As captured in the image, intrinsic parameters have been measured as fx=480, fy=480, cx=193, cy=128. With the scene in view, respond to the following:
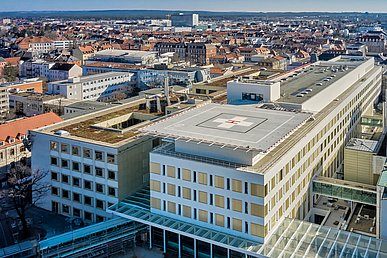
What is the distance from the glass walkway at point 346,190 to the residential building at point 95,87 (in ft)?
151

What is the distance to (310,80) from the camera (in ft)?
156

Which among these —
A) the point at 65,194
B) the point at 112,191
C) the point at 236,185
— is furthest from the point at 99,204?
the point at 236,185

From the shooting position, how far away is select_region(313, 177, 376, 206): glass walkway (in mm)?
31145

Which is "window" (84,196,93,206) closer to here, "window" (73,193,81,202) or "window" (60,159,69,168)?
"window" (73,193,81,202)

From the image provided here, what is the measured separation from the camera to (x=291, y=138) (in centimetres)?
3086

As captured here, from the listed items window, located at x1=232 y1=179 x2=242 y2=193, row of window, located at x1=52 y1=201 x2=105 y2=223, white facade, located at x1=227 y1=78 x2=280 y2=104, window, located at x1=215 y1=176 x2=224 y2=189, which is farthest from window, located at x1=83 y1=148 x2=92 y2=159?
white facade, located at x1=227 y1=78 x2=280 y2=104

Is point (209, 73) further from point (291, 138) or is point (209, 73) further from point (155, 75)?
point (291, 138)

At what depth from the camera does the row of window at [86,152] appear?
106ft

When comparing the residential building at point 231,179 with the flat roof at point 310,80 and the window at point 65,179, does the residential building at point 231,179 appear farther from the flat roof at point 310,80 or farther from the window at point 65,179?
Result: the window at point 65,179

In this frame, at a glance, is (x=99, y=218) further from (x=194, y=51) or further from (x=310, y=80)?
(x=194, y=51)

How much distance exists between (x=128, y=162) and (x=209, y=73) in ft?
152

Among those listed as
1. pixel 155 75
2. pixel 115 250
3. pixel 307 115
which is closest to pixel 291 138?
pixel 307 115

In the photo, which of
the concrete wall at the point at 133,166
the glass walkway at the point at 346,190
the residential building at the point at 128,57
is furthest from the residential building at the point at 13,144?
the residential building at the point at 128,57

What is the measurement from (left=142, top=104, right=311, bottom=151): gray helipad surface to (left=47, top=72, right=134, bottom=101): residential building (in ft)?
131
